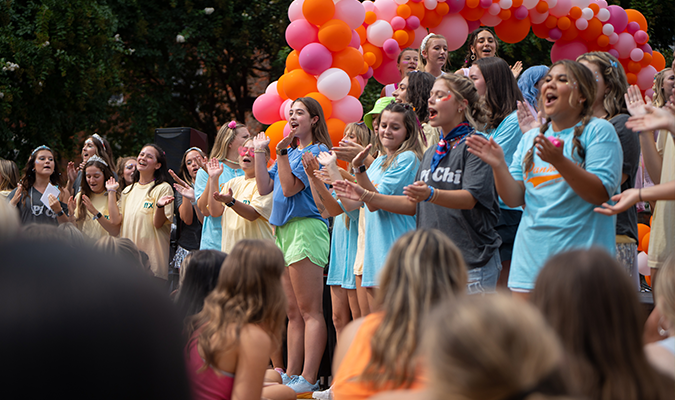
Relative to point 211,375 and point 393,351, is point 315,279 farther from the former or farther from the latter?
point 393,351

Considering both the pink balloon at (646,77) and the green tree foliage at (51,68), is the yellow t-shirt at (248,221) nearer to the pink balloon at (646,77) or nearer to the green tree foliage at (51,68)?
the pink balloon at (646,77)

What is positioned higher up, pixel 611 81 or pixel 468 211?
pixel 611 81

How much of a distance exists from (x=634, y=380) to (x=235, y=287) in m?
1.39

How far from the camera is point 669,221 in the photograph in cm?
307

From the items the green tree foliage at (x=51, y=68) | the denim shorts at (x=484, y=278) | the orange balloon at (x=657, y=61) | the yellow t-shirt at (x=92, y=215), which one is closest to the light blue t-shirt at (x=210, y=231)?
the yellow t-shirt at (x=92, y=215)

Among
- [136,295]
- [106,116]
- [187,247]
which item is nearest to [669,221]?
[136,295]

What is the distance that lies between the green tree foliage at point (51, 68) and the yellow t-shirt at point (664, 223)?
28.6 feet

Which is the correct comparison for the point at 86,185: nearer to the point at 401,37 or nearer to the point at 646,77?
the point at 401,37

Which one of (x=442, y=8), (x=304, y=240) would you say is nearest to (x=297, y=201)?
(x=304, y=240)

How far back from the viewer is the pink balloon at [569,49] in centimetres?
748

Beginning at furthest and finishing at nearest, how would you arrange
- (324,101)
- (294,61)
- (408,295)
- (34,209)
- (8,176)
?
(8,176), (294,61), (324,101), (34,209), (408,295)

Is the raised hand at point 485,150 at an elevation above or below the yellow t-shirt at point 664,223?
above

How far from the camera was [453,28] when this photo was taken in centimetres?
726

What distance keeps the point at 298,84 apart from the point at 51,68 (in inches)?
207
